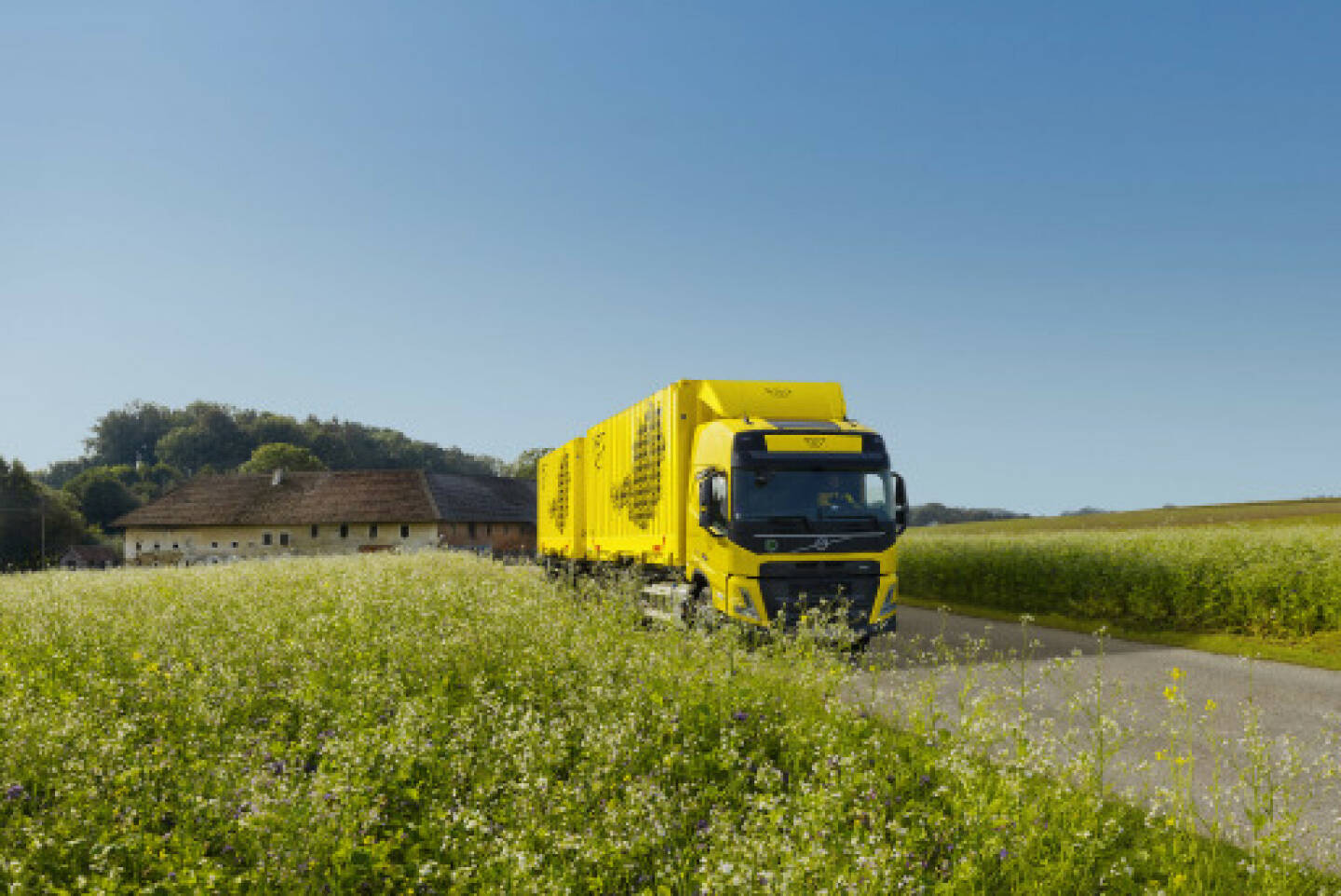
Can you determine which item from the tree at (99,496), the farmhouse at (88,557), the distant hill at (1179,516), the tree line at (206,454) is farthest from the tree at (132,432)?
the distant hill at (1179,516)

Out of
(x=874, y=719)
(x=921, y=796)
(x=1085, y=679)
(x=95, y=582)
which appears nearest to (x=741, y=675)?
(x=874, y=719)

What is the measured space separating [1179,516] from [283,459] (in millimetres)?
97910

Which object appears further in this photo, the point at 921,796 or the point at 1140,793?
the point at 921,796

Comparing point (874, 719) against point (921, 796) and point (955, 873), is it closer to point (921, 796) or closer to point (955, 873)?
point (921, 796)

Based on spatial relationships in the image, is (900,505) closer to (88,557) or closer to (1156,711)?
(1156,711)

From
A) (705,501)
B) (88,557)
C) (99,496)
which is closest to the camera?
(705,501)

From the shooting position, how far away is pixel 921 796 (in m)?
5.69

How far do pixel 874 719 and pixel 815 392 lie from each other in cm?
874

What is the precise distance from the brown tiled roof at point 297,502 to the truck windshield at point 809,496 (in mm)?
50137

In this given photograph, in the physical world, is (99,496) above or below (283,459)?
below

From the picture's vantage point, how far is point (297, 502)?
64.2m

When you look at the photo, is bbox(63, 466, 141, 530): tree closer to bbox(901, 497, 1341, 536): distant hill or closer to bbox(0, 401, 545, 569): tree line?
bbox(0, 401, 545, 569): tree line

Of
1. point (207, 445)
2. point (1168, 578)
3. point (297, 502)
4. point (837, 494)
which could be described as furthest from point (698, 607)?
point (207, 445)

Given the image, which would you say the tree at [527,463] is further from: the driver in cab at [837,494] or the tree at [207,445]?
the driver in cab at [837,494]
